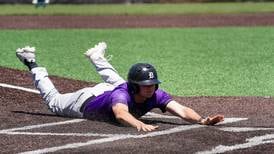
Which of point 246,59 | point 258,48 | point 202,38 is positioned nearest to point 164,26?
point 202,38

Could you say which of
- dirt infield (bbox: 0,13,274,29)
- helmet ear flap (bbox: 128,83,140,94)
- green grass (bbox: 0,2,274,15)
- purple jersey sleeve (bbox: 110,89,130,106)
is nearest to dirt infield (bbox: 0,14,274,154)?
purple jersey sleeve (bbox: 110,89,130,106)

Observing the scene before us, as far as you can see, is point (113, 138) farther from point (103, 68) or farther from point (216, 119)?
point (103, 68)

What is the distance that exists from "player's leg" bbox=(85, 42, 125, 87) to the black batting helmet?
104cm

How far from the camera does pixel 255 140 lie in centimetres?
640

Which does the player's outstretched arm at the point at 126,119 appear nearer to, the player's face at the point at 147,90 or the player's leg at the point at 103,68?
the player's face at the point at 147,90

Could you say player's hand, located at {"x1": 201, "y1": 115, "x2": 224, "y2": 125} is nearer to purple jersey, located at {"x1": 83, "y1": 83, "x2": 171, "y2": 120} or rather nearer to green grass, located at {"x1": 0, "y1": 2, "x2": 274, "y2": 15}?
purple jersey, located at {"x1": 83, "y1": 83, "x2": 171, "y2": 120}

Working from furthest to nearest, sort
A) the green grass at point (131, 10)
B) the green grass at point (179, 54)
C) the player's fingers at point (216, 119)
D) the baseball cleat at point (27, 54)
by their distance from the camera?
the green grass at point (131, 10) < the green grass at point (179, 54) < the baseball cleat at point (27, 54) < the player's fingers at point (216, 119)

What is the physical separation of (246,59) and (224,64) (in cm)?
102

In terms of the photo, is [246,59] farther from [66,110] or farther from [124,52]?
[66,110]

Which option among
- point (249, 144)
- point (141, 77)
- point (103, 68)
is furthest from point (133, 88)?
point (249, 144)

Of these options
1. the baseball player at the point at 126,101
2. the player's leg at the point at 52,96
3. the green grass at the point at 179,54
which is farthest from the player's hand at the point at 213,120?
the green grass at the point at 179,54

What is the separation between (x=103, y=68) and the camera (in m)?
8.59

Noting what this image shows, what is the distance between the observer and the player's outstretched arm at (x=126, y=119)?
6738 mm

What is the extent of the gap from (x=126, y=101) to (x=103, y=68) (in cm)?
157
